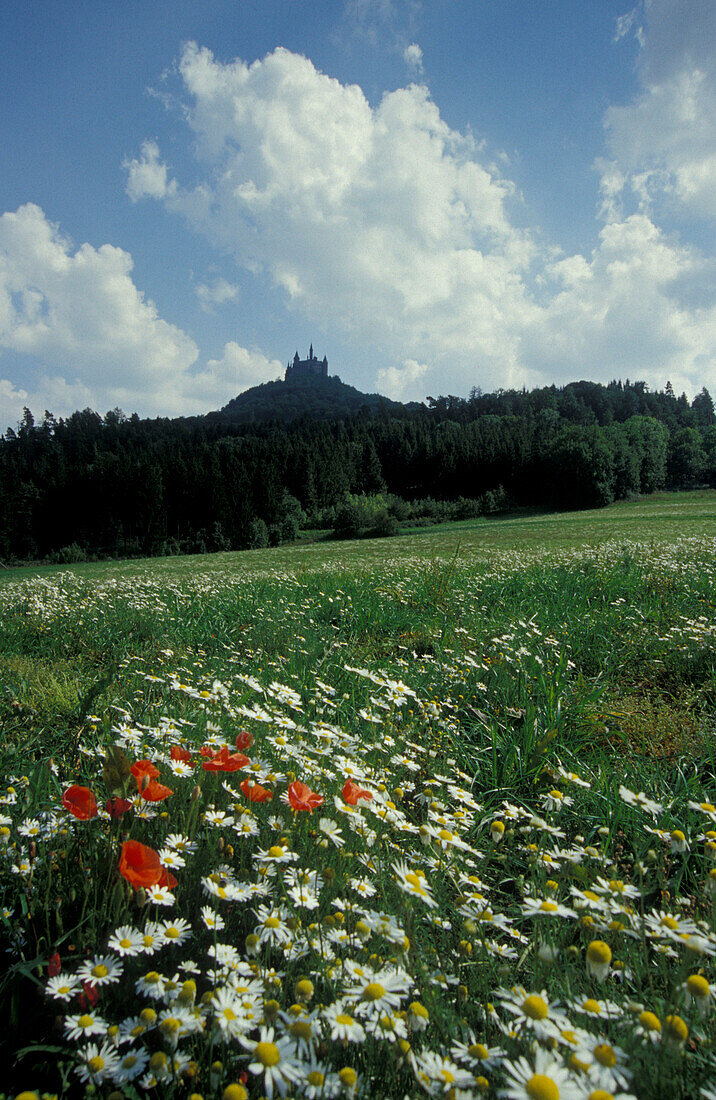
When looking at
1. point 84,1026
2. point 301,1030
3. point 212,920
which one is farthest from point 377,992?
point 84,1026

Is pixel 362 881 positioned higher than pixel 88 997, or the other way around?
pixel 88 997

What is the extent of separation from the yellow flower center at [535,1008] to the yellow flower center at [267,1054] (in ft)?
1.55

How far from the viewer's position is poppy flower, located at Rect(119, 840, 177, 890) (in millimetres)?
1227

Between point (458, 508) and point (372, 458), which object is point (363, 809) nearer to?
point (458, 508)

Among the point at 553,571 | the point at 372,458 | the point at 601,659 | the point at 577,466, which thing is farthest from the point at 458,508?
the point at 601,659

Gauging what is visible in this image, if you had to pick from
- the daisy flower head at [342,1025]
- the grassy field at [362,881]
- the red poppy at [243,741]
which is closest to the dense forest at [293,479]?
the grassy field at [362,881]

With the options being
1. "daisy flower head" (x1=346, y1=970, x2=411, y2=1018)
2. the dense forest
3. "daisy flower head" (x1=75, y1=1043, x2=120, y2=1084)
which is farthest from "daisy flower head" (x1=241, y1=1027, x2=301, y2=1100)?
the dense forest

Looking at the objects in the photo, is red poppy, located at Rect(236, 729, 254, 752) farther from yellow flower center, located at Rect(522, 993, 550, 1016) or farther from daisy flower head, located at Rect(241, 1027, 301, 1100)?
yellow flower center, located at Rect(522, 993, 550, 1016)

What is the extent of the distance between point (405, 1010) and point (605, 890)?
647 mm

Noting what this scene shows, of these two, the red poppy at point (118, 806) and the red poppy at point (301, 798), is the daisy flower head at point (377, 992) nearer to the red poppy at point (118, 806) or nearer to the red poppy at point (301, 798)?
the red poppy at point (301, 798)

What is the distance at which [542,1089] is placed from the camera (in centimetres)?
85

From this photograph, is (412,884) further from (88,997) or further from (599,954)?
(88,997)

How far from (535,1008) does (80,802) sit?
1193 mm

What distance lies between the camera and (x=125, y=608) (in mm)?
6254
